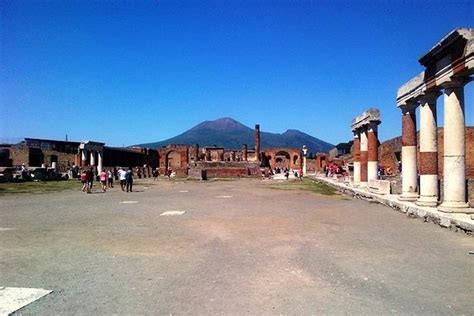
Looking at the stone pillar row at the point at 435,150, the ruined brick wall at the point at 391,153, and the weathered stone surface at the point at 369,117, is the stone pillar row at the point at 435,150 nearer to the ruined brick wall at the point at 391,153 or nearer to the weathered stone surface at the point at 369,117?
the weathered stone surface at the point at 369,117

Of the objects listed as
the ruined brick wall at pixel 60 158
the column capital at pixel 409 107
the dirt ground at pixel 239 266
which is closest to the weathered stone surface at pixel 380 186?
the column capital at pixel 409 107

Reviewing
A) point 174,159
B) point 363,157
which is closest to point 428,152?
point 363,157

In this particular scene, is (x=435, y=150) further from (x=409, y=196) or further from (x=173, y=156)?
(x=173, y=156)

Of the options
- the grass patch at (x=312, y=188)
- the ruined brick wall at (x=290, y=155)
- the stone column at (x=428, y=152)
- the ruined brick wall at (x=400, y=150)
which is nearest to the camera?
the stone column at (x=428, y=152)

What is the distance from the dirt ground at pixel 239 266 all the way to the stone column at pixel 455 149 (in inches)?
47.5

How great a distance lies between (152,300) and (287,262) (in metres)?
2.54

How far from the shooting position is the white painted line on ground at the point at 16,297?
14.3ft

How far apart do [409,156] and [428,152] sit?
6.24 ft

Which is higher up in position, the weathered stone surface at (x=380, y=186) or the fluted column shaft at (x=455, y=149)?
the fluted column shaft at (x=455, y=149)

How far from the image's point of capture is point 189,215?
1253cm

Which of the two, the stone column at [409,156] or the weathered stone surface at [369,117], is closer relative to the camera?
the stone column at [409,156]

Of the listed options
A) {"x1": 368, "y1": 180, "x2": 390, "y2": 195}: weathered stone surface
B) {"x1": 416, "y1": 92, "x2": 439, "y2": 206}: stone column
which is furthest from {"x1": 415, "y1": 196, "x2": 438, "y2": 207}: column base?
{"x1": 368, "y1": 180, "x2": 390, "y2": 195}: weathered stone surface

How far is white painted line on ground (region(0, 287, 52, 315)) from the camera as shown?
4.36 metres

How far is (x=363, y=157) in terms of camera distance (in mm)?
23562
